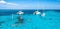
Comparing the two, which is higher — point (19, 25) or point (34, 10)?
point (34, 10)

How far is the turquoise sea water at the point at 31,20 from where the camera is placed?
1.45 m

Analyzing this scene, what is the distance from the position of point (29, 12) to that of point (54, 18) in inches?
11.4

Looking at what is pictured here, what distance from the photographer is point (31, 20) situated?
4.82 feet

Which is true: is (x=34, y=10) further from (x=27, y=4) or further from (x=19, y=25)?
(x=19, y=25)

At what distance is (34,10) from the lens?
1472 mm

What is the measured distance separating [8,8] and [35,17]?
12.3 inches

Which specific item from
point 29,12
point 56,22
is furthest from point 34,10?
point 56,22

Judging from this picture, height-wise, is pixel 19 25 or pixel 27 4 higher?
pixel 27 4

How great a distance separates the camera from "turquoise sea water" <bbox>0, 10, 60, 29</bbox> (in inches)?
57.0

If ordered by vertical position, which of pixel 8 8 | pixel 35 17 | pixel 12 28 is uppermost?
pixel 8 8

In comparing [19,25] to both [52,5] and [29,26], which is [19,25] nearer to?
[29,26]

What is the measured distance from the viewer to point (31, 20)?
147 centimetres

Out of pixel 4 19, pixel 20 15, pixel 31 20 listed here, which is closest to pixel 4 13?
pixel 4 19

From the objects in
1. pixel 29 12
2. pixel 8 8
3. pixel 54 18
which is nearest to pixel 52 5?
pixel 54 18
